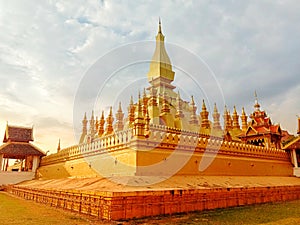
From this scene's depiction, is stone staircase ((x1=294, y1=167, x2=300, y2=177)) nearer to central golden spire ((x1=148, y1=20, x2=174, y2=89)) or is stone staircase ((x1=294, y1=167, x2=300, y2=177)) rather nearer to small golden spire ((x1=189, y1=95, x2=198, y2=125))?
small golden spire ((x1=189, y1=95, x2=198, y2=125))

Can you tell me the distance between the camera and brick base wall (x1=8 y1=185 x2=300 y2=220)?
6.25 metres

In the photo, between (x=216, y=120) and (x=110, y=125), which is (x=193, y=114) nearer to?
(x=216, y=120)

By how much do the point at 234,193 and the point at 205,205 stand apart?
1624mm

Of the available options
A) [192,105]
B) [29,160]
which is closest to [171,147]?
[192,105]

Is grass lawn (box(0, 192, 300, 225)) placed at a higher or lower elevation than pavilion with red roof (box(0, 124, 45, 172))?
lower

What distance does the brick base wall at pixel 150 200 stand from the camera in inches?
246

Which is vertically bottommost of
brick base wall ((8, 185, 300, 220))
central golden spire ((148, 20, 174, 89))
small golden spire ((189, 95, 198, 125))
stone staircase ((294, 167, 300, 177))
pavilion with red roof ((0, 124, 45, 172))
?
brick base wall ((8, 185, 300, 220))

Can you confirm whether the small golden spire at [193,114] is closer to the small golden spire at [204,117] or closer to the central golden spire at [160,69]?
the small golden spire at [204,117]

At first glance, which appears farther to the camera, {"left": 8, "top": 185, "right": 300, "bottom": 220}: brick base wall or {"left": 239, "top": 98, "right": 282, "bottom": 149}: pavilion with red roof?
{"left": 239, "top": 98, "right": 282, "bottom": 149}: pavilion with red roof

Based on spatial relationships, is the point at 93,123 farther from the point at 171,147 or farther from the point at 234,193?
the point at 234,193

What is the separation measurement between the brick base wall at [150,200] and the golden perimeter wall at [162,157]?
2.70 m

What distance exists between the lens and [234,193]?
9055 millimetres

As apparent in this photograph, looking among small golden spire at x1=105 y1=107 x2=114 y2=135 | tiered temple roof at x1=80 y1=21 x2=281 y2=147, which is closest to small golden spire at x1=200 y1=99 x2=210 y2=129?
tiered temple roof at x1=80 y1=21 x2=281 y2=147

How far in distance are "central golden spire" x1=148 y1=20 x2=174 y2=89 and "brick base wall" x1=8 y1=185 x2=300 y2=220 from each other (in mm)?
20211
